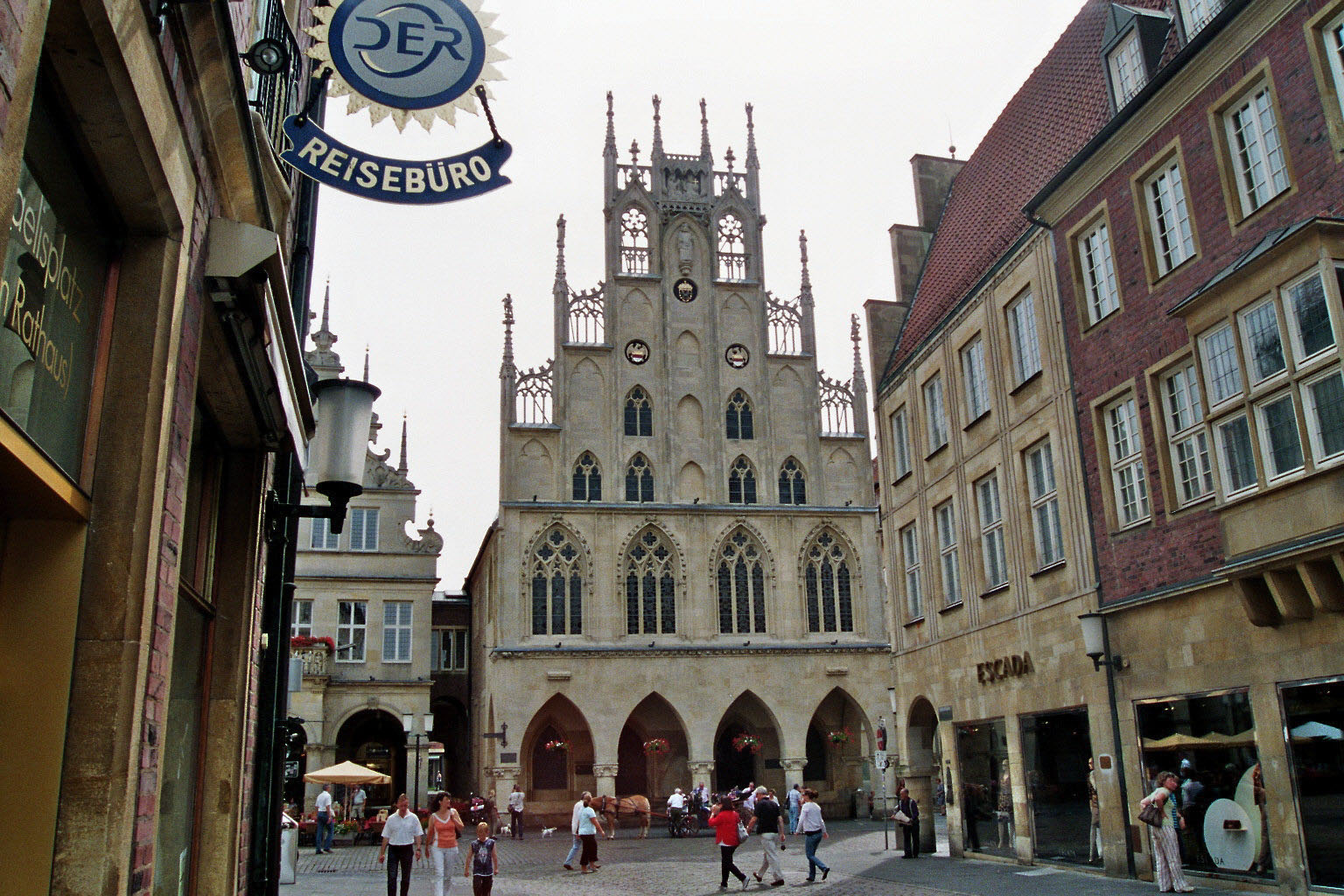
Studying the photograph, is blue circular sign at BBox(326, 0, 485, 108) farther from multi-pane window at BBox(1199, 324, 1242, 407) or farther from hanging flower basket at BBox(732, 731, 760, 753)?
hanging flower basket at BBox(732, 731, 760, 753)

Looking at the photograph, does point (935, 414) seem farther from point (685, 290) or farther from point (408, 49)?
point (685, 290)

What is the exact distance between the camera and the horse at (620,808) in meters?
32.1

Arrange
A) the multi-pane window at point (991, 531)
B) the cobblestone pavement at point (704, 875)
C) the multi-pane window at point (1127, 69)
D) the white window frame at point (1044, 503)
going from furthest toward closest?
the multi-pane window at point (991, 531) < the white window frame at point (1044, 503) < the multi-pane window at point (1127, 69) < the cobblestone pavement at point (704, 875)

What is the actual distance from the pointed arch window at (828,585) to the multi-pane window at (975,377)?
19.9 m

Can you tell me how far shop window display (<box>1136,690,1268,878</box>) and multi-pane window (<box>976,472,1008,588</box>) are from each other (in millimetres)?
4680

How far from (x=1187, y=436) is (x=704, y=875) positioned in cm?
1124

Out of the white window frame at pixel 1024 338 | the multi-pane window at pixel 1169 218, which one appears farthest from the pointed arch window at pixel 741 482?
the multi-pane window at pixel 1169 218

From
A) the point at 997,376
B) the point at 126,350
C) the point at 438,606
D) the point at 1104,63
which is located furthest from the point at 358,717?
the point at 126,350

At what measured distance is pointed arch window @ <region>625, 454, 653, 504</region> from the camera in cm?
3806

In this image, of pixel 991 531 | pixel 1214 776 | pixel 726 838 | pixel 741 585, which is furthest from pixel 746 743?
pixel 1214 776

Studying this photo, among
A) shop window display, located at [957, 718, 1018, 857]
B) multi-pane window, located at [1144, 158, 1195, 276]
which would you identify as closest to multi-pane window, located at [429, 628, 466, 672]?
shop window display, located at [957, 718, 1018, 857]

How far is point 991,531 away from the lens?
1870 centimetres

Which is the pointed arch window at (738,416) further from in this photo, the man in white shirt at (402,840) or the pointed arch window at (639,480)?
the man in white shirt at (402,840)

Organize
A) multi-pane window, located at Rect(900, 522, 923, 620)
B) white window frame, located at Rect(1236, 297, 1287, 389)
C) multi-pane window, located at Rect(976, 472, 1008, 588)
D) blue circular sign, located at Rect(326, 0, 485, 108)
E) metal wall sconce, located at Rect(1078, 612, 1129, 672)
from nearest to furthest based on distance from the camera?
blue circular sign, located at Rect(326, 0, 485, 108) < white window frame, located at Rect(1236, 297, 1287, 389) < metal wall sconce, located at Rect(1078, 612, 1129, 672) < multi-pane window, located at Rect(976, 472, 1008, 588) < multi-pane window, located at Rect(900, 522, 923, 620)
